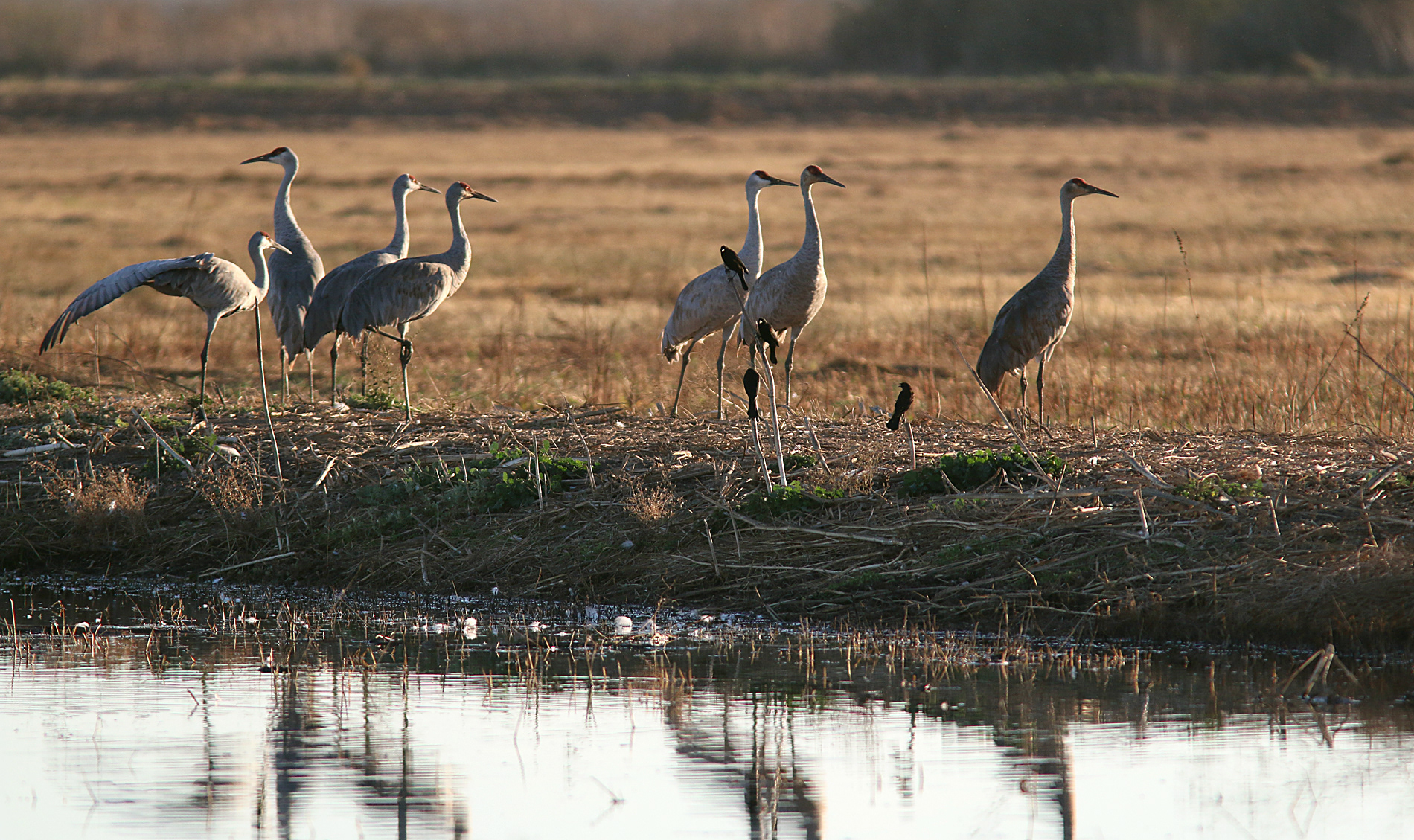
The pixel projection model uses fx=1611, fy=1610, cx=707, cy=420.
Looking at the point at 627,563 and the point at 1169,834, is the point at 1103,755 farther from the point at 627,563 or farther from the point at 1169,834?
the point at 627,563

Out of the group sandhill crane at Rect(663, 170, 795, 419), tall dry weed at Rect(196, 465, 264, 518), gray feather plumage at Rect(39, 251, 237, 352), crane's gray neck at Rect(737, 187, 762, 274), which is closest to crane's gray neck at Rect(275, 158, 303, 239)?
gray feather plumage at Rect(39, 251, 237, 352)

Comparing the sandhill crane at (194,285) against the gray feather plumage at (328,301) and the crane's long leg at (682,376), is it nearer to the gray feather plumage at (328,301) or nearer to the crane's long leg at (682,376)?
the gray feather plumage at (328,301)

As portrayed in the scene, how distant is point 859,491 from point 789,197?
29.9m

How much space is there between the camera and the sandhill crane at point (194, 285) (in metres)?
9.98

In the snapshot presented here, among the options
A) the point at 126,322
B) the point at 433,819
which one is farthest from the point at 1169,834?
the point at 126,322

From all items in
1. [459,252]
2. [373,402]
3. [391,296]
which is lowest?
[373,402]

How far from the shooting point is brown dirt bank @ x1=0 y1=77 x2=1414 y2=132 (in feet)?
161

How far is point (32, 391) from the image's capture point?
1075cm

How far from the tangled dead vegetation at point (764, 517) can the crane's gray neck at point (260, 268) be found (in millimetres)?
2049

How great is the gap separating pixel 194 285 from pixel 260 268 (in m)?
0.84

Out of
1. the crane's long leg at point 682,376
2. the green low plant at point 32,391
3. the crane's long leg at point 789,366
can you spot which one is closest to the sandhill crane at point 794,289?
the crane's long leg at point 789,366

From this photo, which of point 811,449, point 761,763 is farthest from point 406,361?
point 761,763

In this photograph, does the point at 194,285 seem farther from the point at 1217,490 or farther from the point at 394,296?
the point at 1217,490

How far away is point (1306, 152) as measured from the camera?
4025 cm
